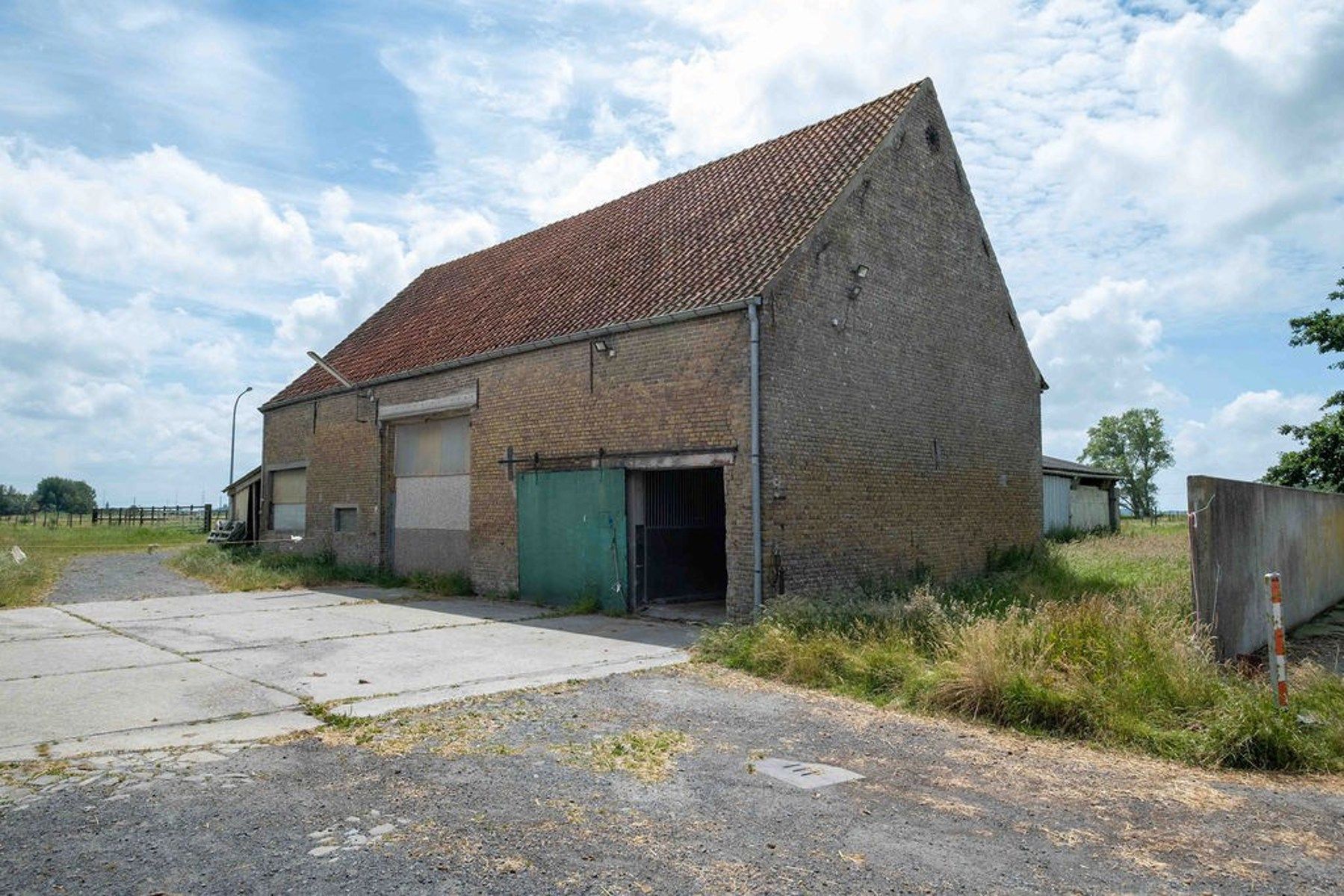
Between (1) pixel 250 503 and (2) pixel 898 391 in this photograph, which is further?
(1) pixel 250 503

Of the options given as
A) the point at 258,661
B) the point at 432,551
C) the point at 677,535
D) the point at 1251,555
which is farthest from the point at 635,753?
the point at 432,551

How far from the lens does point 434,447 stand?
698 inches

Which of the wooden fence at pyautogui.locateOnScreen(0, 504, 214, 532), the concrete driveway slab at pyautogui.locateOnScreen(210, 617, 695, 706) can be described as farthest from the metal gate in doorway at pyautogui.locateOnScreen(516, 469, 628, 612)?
the wooden fence at pyautogui.locateOnScreen(0, 504, 214, 532)

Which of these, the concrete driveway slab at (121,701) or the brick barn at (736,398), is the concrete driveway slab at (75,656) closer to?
the concrete driveway slab at (121,701)

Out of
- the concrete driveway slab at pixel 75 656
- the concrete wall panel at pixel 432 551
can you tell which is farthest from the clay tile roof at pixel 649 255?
the concrete driveway slab at pixel 75 656

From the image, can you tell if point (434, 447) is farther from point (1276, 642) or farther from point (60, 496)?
point (60, 496)

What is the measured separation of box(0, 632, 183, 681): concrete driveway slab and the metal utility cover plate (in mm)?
7173

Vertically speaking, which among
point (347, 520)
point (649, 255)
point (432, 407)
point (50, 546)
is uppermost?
point (649, 255)

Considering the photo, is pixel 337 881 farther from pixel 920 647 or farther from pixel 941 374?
pixel 941 374

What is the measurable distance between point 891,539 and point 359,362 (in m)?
13.4

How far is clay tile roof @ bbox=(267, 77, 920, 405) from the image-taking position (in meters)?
13.2

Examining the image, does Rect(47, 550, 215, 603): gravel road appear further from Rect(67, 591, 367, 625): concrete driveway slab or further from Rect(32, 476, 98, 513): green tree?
Rect(32, 476, 98, 513): green tree

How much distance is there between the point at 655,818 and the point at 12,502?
144 m

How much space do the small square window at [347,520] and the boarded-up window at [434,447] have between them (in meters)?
1.99
